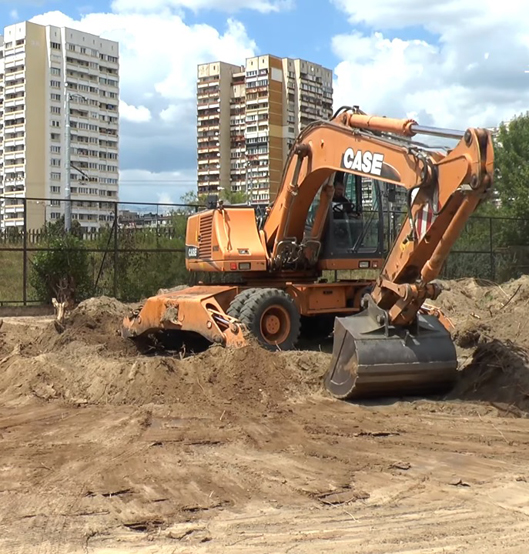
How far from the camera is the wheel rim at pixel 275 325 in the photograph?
10586 millimetres

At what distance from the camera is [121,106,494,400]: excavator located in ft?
25.8

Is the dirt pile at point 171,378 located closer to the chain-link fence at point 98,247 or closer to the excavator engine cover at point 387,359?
the excavator engine cover at point 387,359

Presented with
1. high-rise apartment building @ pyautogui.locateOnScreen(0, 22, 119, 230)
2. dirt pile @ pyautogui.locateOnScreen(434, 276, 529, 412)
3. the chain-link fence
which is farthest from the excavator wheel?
high-rise apartment building @ pyautogui.locateOnScreen(0, 22, 119, 230)

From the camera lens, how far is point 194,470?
235 inches

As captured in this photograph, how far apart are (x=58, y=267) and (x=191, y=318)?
996cm

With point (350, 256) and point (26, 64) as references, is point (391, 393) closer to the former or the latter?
point (350, 256)

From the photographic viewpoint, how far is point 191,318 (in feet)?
34.5

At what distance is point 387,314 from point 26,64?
86981 millimetres

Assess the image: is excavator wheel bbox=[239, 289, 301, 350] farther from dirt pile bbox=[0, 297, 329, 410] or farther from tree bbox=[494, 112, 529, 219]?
tree bbox=[494, 112, 529, 219]

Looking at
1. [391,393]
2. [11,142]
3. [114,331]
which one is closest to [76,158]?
[11,142]

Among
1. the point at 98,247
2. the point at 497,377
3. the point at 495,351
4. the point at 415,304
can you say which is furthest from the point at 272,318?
the point at 98,247

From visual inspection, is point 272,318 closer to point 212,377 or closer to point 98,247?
point 212,377

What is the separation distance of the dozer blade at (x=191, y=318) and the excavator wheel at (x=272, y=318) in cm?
39

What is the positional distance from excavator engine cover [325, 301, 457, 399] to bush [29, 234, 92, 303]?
1201cm
